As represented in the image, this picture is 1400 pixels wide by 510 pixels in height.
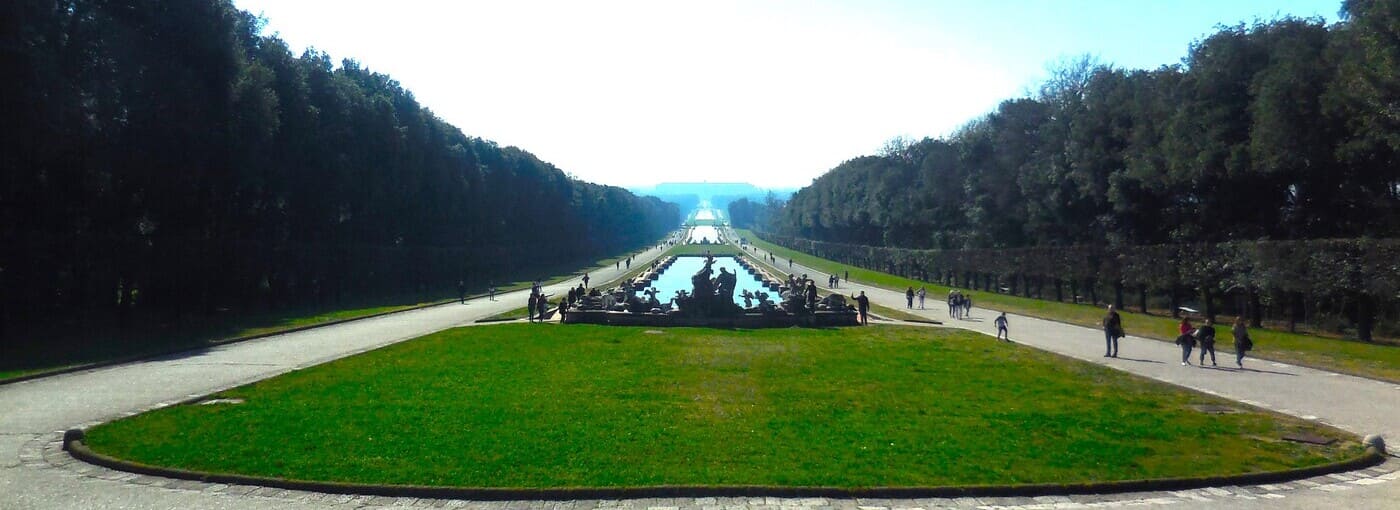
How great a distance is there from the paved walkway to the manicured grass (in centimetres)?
54

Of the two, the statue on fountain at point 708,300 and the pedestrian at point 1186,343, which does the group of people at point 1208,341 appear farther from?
the statue on fountain at point 708,300

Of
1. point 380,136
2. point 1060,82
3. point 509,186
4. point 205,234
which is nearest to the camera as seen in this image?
point 205,234

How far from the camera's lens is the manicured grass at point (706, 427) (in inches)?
463

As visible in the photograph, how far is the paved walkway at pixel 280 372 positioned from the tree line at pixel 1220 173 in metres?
9.52

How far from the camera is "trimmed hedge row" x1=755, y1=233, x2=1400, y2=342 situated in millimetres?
31766

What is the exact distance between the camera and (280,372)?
21.5 metres

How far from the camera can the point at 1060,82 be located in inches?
2566

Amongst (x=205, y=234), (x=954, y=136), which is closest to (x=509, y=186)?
(x=954, y=136)

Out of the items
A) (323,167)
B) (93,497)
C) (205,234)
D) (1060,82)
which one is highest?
(1060,82)

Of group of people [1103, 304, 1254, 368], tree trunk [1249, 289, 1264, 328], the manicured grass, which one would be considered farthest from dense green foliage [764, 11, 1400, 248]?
the manicured grass

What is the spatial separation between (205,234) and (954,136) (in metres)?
73.3

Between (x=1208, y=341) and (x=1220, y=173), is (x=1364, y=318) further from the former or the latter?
(x=1208, y=341)

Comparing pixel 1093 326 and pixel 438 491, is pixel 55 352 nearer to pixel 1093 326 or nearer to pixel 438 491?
pixel 438 491

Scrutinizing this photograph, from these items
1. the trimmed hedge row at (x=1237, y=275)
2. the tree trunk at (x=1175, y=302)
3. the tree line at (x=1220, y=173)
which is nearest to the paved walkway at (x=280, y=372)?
the trimmed hedge row at (x=1237, y=275)
